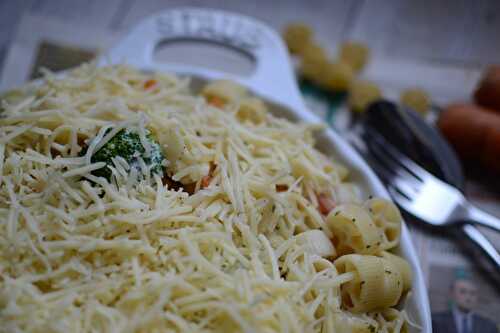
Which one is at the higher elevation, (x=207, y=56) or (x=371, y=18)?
(x=371, y=18)

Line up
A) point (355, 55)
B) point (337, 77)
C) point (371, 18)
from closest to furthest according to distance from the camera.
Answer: point (337, 77) → point (355, 55) → point (371, 18)

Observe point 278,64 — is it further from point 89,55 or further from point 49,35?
point 49,35

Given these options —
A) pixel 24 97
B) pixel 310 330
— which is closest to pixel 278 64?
pixel 24 97

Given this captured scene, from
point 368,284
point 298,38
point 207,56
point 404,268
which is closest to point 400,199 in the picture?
point 404,268

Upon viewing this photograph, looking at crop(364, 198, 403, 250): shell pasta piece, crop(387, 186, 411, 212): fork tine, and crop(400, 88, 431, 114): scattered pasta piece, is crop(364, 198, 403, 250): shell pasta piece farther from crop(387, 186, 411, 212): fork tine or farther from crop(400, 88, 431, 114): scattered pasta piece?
crop(400, 88, 431, 114): scattered pasta piece

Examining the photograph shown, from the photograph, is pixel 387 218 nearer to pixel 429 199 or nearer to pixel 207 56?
pixel 429 199
